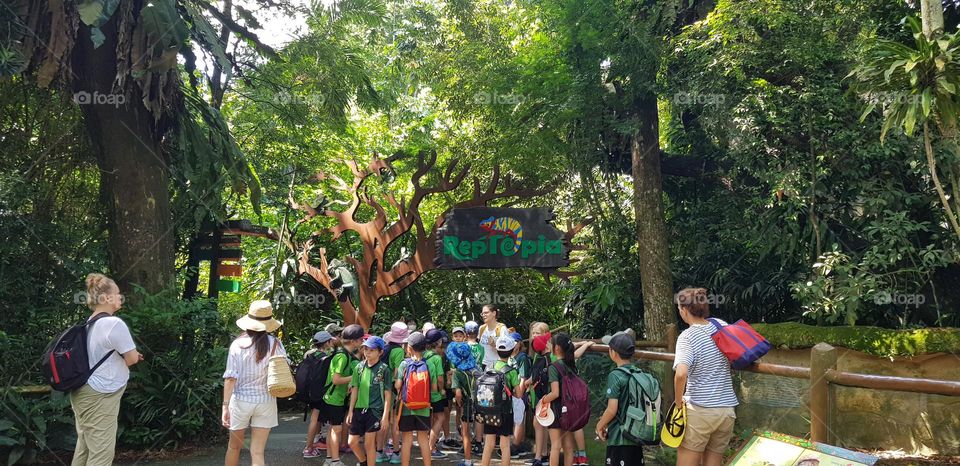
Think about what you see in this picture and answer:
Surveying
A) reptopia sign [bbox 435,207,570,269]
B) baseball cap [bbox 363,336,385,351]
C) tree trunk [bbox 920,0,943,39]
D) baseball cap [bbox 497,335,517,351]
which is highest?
tree trunk [bbox 920,0,943,39]

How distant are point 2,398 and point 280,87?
8415 mm

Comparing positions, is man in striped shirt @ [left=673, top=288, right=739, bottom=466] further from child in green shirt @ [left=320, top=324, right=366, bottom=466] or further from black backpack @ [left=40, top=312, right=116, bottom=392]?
black backpack @ [left=40, top=312, right=116, bottom=392]

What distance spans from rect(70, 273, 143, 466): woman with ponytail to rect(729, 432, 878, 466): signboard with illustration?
4334 mm

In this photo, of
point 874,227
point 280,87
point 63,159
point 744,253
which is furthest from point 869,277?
point 63,159

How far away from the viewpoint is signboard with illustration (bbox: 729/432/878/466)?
3818 millimetres

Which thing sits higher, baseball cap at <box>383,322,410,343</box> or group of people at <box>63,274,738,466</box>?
baseball cap at <box>383,322,410,343</box>

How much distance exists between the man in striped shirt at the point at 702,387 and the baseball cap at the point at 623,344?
23.8 inches

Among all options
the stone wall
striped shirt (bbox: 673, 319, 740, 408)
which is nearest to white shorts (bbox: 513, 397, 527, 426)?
the stone wall

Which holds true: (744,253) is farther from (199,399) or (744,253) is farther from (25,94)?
(25,94)

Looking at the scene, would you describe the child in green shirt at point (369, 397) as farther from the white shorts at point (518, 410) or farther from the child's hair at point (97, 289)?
the child's hair at point (97, 289)

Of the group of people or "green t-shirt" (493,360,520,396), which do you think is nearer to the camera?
the group of people

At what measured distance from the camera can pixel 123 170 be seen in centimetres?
983

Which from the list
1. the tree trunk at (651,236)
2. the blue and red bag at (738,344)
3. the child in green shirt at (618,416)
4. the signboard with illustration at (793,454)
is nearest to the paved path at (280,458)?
the child in green shirt at (618,416)

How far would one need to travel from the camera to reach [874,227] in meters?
Result: 11.1
